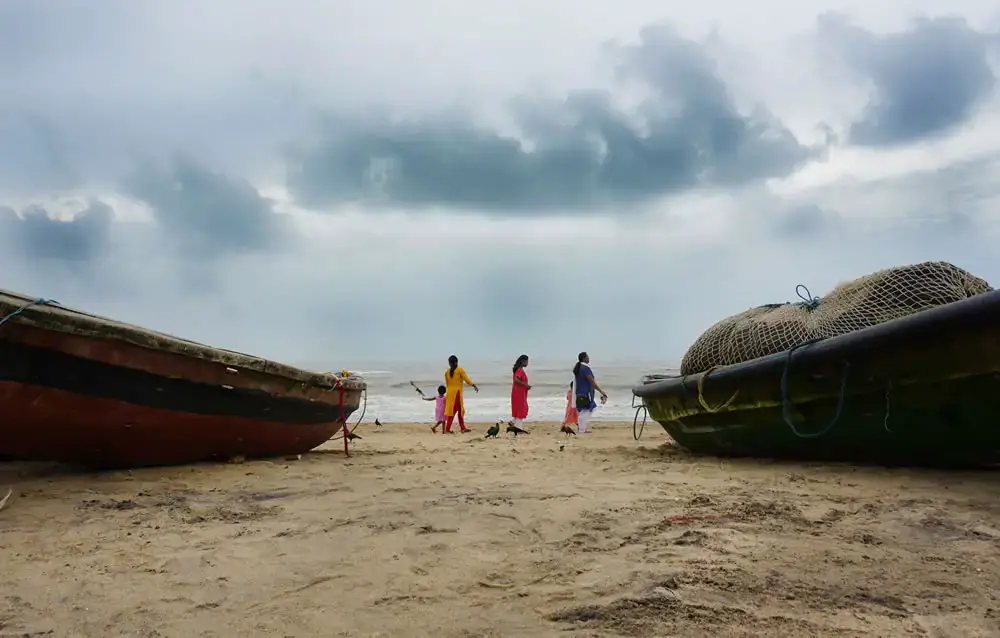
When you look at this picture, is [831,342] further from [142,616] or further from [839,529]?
[142,616]

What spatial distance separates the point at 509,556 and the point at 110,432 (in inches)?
137

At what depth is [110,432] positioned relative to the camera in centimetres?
497

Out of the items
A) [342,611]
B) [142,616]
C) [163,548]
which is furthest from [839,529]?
[163,548]

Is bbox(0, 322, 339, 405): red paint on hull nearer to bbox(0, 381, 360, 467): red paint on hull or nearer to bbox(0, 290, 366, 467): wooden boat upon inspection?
bbox(0, 290, 366, 467): wooden boat

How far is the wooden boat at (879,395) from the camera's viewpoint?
12.8 ft

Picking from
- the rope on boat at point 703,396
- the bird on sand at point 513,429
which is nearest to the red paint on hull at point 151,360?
the rope on boat at point 703,396

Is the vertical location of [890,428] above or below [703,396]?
below

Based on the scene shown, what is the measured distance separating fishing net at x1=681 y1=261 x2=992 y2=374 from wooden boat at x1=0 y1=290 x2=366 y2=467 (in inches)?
153

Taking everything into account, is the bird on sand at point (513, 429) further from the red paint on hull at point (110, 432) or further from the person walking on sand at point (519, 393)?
the red paint on hull at point (110, 432)

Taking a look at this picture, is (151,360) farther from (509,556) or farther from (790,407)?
(790,407)

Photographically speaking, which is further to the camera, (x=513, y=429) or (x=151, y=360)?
(x=513, y=429)

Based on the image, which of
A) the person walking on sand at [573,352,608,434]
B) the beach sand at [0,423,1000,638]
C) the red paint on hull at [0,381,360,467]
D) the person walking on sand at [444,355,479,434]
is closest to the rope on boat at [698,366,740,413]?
the beach sand at [0,423,1000,638]

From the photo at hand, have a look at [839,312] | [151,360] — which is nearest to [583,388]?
[839,312]

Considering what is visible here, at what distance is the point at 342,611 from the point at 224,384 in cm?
353
